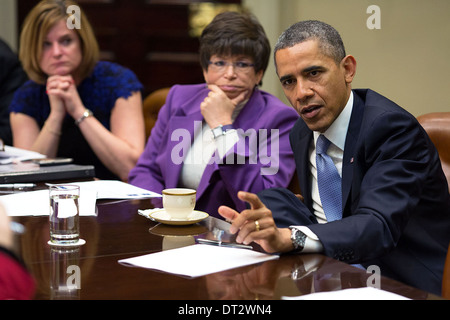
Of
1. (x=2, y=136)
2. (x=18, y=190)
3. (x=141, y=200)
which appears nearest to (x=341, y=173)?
(x=141, y=200)

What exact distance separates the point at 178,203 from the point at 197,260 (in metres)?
0.37

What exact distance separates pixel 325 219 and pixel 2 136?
8.34 ft

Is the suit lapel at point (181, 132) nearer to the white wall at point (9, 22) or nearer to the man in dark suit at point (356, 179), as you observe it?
the man in dark suit at point (356, 179)

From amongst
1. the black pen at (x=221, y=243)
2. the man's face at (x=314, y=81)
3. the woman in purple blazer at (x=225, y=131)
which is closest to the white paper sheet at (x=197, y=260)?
the black pen at (x=221, y=243)

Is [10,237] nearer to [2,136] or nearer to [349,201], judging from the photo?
[349,201]

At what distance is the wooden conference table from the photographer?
111 centimetres

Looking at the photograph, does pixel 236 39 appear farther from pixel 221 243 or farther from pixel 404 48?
pixel 221 243

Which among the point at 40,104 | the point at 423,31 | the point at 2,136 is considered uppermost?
the point at 423,31

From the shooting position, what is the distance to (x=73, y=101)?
3.07 metres

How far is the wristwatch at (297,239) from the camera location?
1.35 m

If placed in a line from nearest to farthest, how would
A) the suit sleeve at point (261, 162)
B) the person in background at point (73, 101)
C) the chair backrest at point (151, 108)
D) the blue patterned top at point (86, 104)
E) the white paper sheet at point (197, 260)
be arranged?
the white paper sheet at point (197, 260), the suit sleeve at point (261, 162), the person in background at point (73, 101), the blue patterned top at point (86, 104), the chair backrest at point (151, 108)

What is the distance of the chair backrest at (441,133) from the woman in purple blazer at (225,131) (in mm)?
561

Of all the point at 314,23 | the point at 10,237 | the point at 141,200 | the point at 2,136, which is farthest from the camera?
the point at 2,136

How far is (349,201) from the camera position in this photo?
172cm
